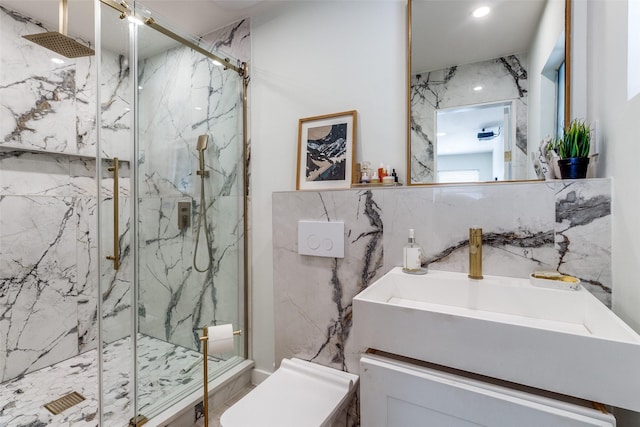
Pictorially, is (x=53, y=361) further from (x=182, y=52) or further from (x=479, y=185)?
(x=479, y=185)

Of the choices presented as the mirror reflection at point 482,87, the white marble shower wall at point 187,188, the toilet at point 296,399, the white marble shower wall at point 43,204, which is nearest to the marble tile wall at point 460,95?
the mirror reflection at point 482,87

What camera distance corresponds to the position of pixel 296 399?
124 centimetres

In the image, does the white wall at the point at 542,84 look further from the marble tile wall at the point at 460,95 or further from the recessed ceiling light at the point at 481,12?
the recessed ceiling light at the point at 481,12

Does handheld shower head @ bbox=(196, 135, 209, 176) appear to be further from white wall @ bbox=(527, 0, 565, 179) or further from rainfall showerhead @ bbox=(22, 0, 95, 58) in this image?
white wall @ bbox=(527, 0, 565, 179)

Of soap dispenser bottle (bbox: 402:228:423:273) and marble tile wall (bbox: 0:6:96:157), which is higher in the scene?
marble tile wall (bbox: 0:6:96:157)

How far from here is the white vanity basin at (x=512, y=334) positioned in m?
0.67

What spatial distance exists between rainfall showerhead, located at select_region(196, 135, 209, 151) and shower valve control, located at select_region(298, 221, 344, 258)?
785 millimetres

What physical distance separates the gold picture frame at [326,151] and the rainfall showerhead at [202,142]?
0.58m

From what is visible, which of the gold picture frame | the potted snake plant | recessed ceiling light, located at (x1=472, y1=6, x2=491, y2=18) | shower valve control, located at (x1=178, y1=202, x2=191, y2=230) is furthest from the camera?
shower valve control, located at (x1=178, y1=202, x2=191, y2=230)

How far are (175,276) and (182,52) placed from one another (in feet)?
4.29

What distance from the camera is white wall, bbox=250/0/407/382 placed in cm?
149

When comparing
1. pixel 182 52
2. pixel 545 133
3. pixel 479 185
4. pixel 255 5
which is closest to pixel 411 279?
pixel 479 185

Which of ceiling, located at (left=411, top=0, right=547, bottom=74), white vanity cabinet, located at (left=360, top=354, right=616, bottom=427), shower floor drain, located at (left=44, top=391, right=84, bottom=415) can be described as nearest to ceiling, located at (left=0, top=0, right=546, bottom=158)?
ceiling, located at (left=411, top=0, right=547, bottom=74)

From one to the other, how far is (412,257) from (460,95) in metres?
0.78
